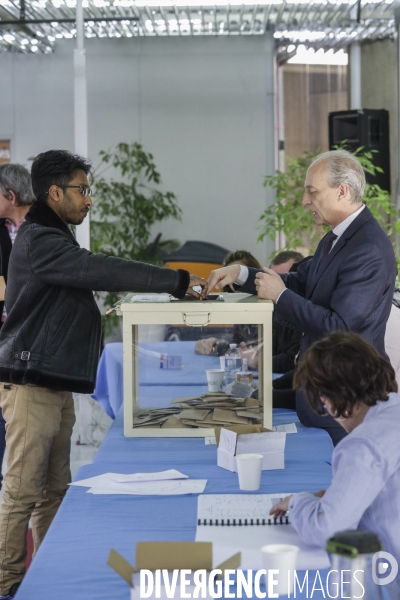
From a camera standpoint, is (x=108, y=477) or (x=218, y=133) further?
(x=218, y=133)

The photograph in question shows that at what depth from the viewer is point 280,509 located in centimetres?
163

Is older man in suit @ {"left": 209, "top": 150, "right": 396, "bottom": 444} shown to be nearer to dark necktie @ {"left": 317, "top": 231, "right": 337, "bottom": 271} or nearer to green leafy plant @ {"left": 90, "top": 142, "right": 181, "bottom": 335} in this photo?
dark necktie @ {"left": 317, "top": 231, "right": 337, "bottom": 271}

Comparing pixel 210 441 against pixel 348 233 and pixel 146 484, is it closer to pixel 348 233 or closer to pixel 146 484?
pixel 146 484

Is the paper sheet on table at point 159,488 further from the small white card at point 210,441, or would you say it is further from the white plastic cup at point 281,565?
the white plastic cup at point 281,565

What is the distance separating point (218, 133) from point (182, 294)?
5.77m

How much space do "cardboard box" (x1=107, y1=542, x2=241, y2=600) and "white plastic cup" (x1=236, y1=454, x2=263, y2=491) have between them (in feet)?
1.83

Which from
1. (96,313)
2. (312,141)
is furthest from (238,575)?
(312,141)

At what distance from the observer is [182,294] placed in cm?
236

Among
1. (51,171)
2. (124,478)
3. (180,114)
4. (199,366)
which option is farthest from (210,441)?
(180,114)

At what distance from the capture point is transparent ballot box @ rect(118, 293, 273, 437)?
241cm

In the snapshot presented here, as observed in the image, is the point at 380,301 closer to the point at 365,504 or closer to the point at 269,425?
the point at 269,425

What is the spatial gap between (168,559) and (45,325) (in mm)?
1153

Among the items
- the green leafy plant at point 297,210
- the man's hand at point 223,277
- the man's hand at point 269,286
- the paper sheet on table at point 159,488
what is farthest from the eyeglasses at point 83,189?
the green leafy plant at point 297,210

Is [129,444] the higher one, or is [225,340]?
[225,340]
